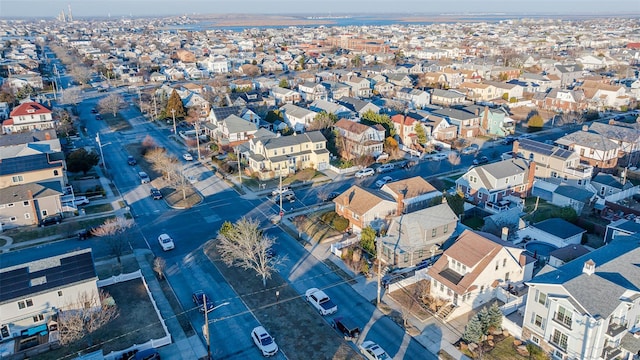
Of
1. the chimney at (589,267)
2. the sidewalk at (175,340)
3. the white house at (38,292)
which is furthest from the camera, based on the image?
the white house at (38,292)

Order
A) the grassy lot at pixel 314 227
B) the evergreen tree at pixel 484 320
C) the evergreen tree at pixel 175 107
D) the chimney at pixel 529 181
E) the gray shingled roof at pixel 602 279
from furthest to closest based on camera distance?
the evergreen tree at pixel 175 107 < the chimney at pixel 529 181 < the grassy lot at pixel 314 227 < the evergreen tree at pixel 484 320 < the gray shingled roof at pixel 602 279

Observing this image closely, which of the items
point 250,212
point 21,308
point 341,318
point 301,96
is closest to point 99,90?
point 301,96

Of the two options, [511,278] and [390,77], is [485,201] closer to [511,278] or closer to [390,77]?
[511,278]

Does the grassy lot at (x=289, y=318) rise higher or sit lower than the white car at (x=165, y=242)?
lower

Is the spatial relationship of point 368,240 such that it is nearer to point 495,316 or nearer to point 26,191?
point 495,316

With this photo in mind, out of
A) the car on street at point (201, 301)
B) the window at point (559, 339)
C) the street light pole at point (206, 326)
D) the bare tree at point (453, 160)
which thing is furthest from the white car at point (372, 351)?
the bare tree at point (453, 160)

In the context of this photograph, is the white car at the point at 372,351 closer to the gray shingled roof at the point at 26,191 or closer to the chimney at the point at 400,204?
the chimney at the point at 400,204
